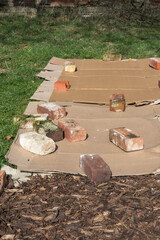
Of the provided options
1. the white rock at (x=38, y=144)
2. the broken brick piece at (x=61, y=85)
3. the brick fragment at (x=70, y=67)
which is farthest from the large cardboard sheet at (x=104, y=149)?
the brick fragment at (x=70, y=67)

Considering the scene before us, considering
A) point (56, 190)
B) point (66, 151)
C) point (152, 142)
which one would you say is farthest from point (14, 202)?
point (152, 142)

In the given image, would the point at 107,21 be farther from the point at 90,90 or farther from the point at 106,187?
the point at 106,187

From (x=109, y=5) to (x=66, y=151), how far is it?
9.40 metres

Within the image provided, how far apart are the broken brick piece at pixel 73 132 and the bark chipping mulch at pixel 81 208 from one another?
77 centimetres

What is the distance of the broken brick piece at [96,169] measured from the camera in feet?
12.0

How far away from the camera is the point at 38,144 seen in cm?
413

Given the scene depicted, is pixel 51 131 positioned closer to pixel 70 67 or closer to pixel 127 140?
pixel 127 140

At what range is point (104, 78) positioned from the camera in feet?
22.7

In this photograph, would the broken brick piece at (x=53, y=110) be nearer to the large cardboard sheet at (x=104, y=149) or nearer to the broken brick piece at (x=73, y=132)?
the large cardboard sheet at (x=104, y=149)

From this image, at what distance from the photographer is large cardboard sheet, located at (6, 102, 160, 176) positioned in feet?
13.0

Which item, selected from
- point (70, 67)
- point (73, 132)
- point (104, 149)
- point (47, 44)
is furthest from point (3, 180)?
point (47, 44)

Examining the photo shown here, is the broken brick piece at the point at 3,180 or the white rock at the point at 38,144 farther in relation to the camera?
the white rock at the point at 38,144

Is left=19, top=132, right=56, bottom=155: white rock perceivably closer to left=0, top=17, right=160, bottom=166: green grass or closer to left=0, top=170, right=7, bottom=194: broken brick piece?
left=0, top=170, right=7, bottom=194: broken brick piece

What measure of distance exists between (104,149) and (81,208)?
1.19 metres
